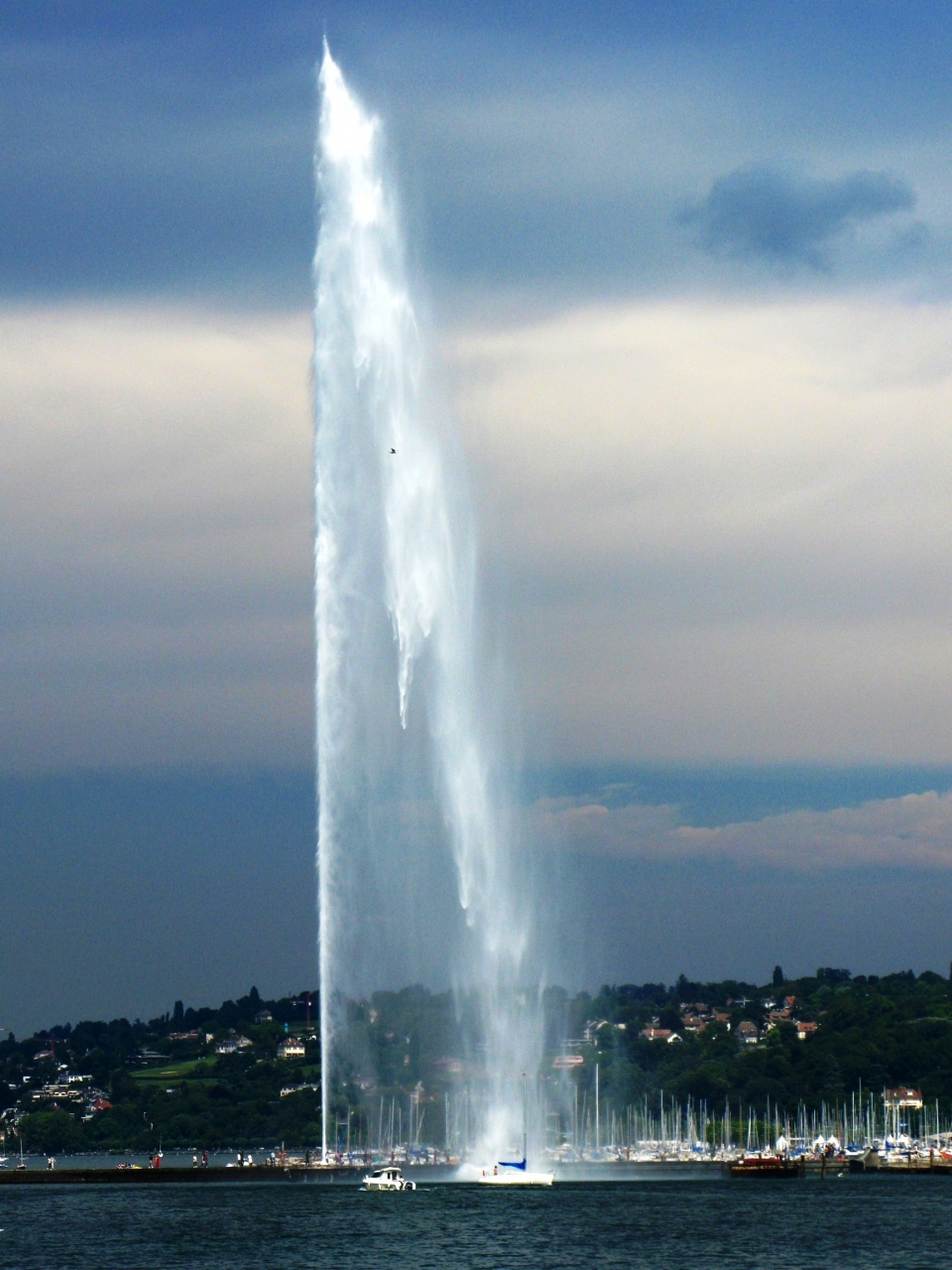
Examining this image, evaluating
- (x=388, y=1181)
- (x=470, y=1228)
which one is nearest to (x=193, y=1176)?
(x=388, y=1181)

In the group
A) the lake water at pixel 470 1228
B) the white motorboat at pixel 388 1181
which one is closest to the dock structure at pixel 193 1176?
the lake water at pixel 470 1228

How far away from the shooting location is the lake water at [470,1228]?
240 feet

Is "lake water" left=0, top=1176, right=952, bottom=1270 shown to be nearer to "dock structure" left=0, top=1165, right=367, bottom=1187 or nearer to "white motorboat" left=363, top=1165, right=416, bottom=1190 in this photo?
"white motorboat" left=363, top=1165, right=416, bottom=1190

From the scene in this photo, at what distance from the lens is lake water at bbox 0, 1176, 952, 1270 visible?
73.1 meters

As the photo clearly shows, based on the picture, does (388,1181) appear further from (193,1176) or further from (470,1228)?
(193,1176)

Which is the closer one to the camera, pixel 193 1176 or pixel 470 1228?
pixel 470 1228

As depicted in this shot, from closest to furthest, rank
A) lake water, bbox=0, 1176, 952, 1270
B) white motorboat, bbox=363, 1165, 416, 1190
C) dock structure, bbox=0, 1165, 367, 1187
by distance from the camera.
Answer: lake water, bbox=0, 1176, 952, 1270, white motorboat, bbox=363, 1165, 416, 1190, dock structure, bbox=0, 1165, 367, 1187

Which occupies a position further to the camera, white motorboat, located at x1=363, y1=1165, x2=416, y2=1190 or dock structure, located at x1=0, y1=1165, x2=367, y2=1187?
dock structure, located at x1=0, y1=1165, x2=367, y2=1187

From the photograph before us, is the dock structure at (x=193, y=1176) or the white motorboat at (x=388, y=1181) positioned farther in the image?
the dock structure at (x=193, y=1176)

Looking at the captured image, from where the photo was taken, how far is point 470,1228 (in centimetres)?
8388

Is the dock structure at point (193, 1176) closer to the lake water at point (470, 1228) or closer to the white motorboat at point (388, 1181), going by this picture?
the lake water at point (470, 1228)

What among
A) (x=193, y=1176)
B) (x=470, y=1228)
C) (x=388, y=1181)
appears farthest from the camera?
(x=193, y=1176)

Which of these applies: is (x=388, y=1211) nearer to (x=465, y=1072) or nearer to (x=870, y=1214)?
(x=465, y=1072)

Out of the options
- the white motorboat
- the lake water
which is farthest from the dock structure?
the white motorboat
